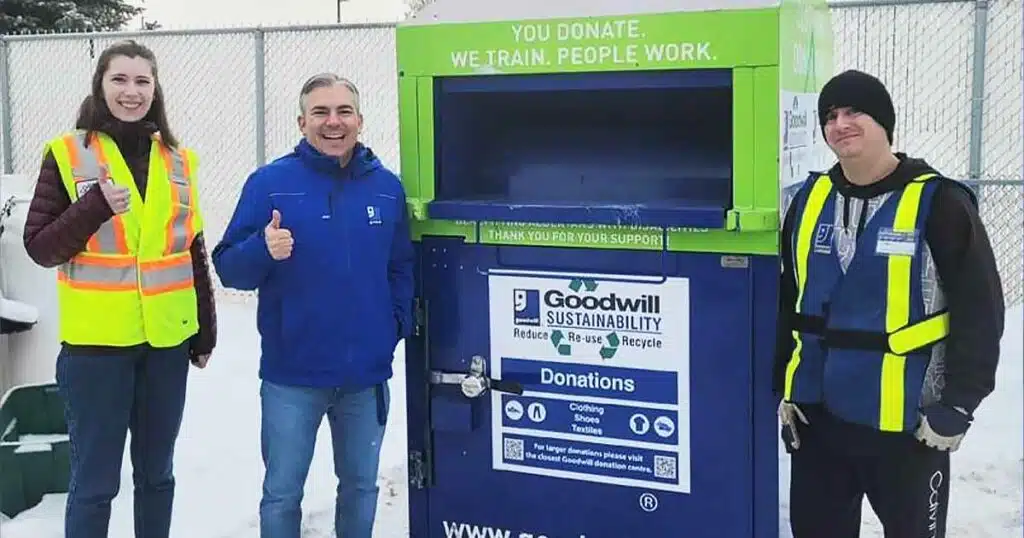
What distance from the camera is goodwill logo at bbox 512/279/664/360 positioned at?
2682mm

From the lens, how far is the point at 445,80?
2.84 meters

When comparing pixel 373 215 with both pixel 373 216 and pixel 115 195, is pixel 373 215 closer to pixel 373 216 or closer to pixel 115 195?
pixel 373 216

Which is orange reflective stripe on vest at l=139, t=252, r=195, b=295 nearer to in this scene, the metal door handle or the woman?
the woman

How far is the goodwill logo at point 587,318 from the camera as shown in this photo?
2.68m

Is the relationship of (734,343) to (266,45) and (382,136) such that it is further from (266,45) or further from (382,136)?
(266,45)

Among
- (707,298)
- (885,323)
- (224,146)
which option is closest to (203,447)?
(707,298)

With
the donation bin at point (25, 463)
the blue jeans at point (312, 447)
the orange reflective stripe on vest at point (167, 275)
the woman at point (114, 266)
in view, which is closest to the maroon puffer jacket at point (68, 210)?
the woman at point (114, 266)

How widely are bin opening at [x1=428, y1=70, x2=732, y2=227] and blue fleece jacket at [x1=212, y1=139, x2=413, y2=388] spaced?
241mm

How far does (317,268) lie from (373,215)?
189 millimetres

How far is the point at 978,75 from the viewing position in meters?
5.38

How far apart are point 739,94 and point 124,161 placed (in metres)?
1.49

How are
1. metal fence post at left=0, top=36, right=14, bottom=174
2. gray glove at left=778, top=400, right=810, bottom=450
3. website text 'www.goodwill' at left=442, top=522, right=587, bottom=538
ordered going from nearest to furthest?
gray glove at left=778, top=400, right=810, bottom=450
website text 'www.goodwill' at left=442, top=522, right=587, bottom=538
metal fence post at left=0, top=36, right=14, bottom=174

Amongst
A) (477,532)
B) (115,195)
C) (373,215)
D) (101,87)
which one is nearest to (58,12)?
(101,87)

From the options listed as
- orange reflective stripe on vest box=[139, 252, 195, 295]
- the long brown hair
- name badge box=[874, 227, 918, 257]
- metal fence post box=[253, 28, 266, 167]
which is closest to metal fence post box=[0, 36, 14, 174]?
metal fence post box=[253, 28, 266, 167]
